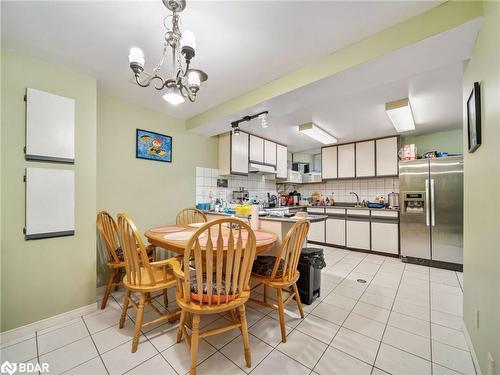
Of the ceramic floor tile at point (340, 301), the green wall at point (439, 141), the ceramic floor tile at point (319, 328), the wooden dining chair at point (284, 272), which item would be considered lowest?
the ceramic floor tile at point (340, 301)

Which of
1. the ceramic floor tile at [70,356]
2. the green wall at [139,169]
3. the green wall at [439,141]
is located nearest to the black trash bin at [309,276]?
the ceramic floor tile at [70,356]

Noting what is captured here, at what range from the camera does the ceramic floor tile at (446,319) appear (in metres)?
1.75

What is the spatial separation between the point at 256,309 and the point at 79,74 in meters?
2.86

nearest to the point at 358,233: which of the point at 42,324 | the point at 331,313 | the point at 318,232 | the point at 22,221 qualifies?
the point at 318,232

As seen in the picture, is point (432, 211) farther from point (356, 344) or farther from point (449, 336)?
point (356, 344)

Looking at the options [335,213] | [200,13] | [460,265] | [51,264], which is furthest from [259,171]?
[460,265]

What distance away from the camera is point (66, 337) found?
5.34ft

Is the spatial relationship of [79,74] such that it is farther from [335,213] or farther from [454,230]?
[454,230]

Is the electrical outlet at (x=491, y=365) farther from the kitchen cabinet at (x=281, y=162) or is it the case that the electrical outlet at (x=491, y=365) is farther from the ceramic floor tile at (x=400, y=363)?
the kitchen cabinet at (x=281, y=162)

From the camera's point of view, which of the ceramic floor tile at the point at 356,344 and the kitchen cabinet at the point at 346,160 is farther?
the kitchen cabinet at the point at 346,160

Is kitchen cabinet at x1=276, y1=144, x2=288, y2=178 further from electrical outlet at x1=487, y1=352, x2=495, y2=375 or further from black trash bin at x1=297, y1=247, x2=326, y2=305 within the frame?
electrical outlet at x1=487, y1=352, x2=495, y2=375

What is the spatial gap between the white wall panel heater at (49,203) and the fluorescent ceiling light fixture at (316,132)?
3.11 m

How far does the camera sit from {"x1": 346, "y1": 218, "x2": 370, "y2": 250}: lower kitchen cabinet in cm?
389

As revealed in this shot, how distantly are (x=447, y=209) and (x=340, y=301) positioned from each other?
240 cm
